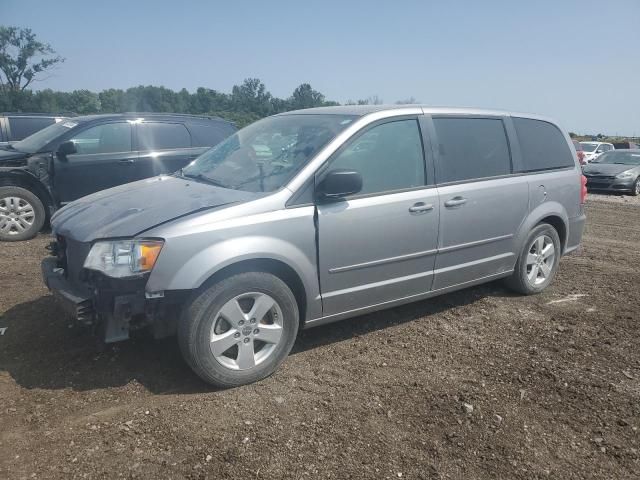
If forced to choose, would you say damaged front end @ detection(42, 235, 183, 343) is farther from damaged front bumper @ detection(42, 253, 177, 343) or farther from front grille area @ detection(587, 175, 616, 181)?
front grille area @ detection(587, 175, 616, 181)

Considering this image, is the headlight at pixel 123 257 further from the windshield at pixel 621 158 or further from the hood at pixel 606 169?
the windshield at pixel 621 158

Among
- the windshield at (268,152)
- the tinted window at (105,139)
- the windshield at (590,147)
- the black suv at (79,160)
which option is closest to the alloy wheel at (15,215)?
the black suv at (79,160)

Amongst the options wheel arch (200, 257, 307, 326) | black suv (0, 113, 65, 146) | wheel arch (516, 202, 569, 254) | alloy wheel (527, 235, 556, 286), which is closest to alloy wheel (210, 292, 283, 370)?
wheel arch (200, 257, 307, 326)

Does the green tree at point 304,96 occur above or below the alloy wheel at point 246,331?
above

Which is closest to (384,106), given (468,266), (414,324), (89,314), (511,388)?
(468,266)

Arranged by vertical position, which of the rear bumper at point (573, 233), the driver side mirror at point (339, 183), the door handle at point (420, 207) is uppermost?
the driver side mirror at point (339, 183)

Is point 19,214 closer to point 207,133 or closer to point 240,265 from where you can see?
point 207,133

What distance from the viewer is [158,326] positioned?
118 inches

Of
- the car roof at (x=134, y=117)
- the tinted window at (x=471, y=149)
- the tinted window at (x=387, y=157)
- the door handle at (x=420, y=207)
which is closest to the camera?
the tinted window at (x=387, y=157)

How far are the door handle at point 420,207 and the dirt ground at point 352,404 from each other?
1.03m

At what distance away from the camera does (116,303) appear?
2.90m

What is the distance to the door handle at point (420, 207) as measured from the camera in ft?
12.7

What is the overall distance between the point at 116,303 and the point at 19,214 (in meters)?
5.11

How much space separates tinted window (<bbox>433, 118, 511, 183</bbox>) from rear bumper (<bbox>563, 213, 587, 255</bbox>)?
4.01 ft
